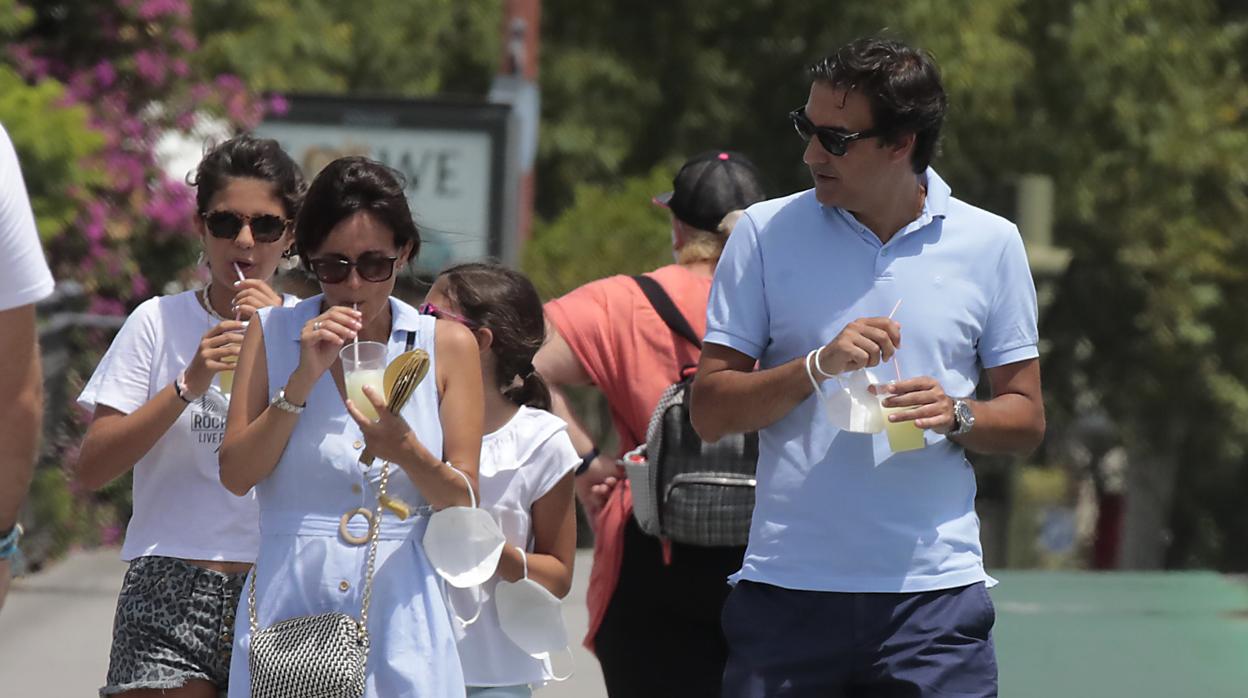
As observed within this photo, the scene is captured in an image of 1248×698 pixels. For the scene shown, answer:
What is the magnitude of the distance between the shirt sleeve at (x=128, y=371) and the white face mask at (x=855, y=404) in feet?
4.46

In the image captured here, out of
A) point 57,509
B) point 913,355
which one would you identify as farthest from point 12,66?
point 913,355

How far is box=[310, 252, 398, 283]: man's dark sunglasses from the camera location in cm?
360

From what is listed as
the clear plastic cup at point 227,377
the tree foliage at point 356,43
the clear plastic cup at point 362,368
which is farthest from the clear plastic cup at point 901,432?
the tree foliage at point 356,43

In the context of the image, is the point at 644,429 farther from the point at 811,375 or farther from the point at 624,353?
the point at 811,375

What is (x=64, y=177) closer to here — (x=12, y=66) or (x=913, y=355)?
(x=12, y=66)

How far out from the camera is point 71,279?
40.0 ft

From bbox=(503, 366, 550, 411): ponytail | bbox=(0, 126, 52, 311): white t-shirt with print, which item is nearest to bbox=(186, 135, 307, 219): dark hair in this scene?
bbox=(503, 366, 550, 411): ponytail

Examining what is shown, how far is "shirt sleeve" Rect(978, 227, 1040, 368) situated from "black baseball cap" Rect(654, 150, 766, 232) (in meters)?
1.10

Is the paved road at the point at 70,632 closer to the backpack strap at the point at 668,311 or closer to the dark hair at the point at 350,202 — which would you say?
the backpack strap at the point at 668,311

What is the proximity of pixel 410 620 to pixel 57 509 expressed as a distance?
7335 mm

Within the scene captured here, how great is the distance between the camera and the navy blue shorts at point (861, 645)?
3639 millimetres

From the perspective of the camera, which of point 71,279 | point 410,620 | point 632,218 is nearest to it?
point 410,620

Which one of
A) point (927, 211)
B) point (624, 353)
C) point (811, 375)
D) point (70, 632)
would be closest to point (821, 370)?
point (811, 375)

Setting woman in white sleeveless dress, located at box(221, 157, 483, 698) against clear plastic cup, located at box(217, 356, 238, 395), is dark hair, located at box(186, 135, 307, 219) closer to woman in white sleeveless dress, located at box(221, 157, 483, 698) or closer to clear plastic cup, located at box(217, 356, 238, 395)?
clear plastic cup, located at box(217, 356, 238, 395)
